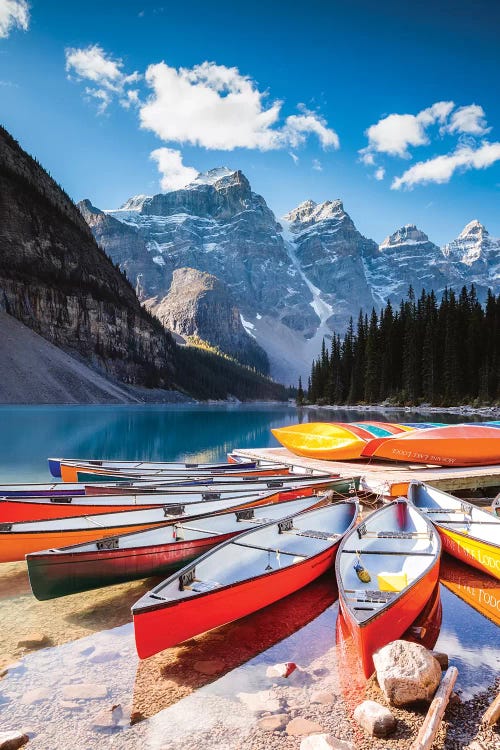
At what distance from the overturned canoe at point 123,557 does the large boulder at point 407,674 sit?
4.65m

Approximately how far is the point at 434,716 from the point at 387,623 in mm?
1599

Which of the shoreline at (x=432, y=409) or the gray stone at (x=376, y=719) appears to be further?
the shoreline at (x=432, y=409)

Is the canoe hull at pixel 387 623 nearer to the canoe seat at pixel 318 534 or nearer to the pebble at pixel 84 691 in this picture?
the canoe seat at pixel 318 534

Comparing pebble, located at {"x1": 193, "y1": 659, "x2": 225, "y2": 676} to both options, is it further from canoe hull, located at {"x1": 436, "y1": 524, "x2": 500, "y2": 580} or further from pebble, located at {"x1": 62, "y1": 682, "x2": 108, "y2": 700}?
canoe hull, located at {"x1": 436, "y1": 524, "x2": 500, "y2": 580}

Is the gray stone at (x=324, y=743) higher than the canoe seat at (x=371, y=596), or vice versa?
the canoe seat at (x=371, y=596)

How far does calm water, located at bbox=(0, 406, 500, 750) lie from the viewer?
555 centimetres

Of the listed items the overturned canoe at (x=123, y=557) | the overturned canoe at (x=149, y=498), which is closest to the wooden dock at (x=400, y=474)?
the overturned canoe at (x=149, y=498)

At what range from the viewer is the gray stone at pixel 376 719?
17.2ft

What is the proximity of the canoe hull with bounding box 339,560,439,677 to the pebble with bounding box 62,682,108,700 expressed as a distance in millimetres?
3366

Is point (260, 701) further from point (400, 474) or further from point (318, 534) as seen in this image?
point (400, 474)

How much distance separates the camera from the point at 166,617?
642 centimetres

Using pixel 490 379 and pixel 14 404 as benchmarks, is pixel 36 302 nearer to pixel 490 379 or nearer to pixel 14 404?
pixel 14 404

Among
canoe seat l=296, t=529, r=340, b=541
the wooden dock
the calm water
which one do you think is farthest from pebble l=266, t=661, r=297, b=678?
the wooden dock

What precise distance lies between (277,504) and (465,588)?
4.90 metres
